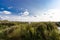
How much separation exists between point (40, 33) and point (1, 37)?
1675 mm

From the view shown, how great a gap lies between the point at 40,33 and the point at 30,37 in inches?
18.6

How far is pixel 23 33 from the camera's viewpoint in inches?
265

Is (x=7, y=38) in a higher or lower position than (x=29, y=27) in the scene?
lower

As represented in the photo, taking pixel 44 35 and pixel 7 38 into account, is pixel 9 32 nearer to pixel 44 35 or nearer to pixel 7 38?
pixel 7 38

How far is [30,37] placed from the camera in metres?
6.61

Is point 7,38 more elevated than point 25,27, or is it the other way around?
point 25,27

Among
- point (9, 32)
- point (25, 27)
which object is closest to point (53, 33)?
point (25, 27)

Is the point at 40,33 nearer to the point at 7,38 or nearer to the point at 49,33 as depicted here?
the point at 49,33

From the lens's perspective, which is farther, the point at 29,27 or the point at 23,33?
the point at 29,27

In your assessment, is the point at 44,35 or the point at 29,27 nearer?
the point at 44,35

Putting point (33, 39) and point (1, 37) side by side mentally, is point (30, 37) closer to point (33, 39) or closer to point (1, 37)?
point (33, 39)

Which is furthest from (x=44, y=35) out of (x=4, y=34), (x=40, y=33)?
(x=4, y=34)

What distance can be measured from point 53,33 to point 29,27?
3.82 ft

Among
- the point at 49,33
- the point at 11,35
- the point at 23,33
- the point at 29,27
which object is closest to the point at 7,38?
the point at 11,35
